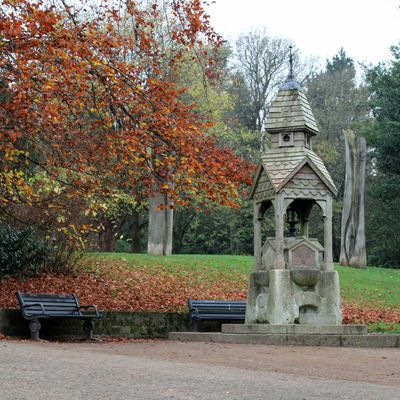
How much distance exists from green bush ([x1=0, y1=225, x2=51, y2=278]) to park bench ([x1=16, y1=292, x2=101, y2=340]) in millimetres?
4544

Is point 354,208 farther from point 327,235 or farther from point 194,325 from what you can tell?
point 194,325

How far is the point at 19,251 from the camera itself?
1939 cm

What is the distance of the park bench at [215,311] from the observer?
53.5ft

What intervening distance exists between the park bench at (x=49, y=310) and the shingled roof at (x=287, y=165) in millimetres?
4390

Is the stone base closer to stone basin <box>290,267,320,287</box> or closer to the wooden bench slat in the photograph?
stone basin <box>290,267,320,287</box>

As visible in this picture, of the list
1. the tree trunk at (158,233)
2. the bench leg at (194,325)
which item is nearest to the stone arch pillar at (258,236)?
the bench leg at (194,325)

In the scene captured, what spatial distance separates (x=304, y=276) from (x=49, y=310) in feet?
16.3

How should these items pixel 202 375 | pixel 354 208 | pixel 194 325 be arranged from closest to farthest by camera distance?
pixel 202 375, pixel 194 325, pixel 354 208

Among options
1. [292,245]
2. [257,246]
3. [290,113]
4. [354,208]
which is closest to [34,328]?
[257,246]

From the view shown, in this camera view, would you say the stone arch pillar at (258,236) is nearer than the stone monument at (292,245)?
No

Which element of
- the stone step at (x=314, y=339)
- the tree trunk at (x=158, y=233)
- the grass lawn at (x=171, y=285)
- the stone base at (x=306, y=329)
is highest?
the tree trunk at (x=158, y=233)

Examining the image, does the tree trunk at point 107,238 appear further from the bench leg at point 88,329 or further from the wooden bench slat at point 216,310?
the bench leg at point 88,329

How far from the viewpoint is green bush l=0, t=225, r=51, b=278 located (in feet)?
63.1

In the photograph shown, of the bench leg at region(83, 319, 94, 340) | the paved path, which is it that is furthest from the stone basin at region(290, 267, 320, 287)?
the bench leg at region(83, 319, 94, 340)
